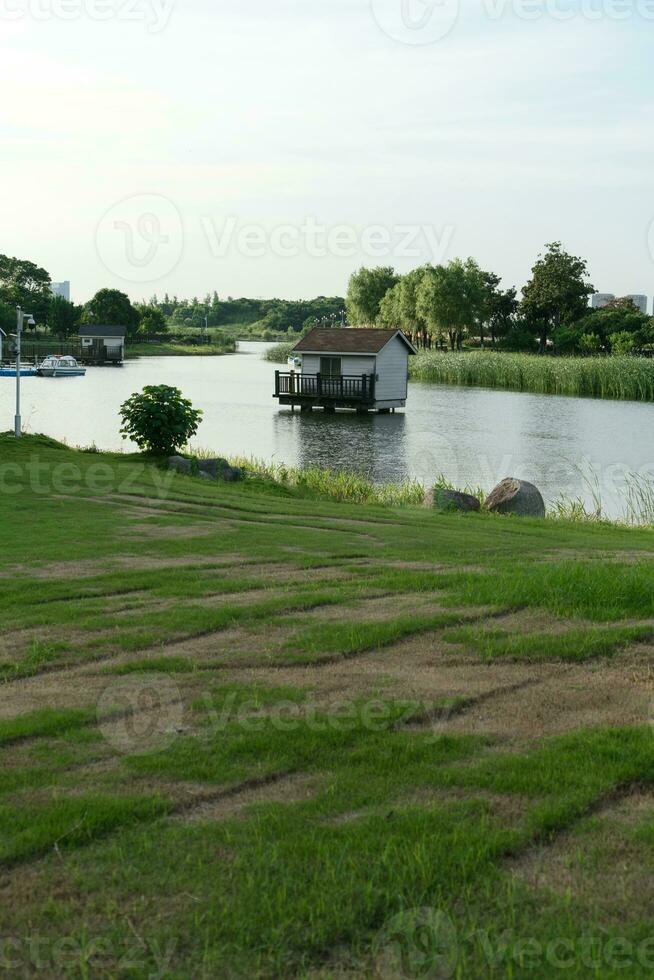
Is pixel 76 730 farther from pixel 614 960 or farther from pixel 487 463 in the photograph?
pixel 487 463

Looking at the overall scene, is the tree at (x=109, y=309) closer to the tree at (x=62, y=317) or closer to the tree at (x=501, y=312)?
the tree at (x=62, y=317)

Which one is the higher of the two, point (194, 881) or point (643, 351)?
point (643, 351)

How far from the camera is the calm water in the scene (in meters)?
31.9

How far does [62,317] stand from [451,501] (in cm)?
9921

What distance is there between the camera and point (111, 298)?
11819 cm

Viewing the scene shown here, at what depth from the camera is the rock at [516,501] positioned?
19531 millimetres

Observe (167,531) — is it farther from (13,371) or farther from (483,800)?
(13,371)

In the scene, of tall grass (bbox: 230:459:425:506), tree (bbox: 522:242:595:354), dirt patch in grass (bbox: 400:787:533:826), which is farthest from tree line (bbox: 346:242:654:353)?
dirt patch in grass (bbox: 400:787:533:826)

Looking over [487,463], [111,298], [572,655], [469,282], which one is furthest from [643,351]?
[572,655]

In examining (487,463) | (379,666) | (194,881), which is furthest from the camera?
(487,463)

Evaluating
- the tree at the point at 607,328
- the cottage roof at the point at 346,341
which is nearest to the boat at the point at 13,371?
the cottage roof at the point at 346,341

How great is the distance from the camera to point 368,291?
4616 inches

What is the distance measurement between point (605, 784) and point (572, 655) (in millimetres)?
1936

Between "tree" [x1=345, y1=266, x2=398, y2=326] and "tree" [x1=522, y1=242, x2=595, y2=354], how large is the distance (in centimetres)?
2363
